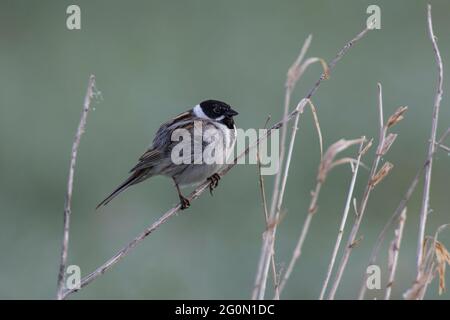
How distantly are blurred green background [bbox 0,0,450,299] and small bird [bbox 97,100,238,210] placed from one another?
126cm

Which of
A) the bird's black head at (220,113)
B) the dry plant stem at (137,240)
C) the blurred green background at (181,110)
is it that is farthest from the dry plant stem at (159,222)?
the blurred green background at (181,110)

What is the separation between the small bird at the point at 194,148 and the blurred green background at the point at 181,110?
1.26m

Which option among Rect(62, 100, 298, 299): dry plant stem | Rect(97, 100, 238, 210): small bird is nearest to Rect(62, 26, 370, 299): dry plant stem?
Rect(62, 100, 298, 299): dry plant stem

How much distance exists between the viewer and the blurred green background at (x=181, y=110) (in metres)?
7.56

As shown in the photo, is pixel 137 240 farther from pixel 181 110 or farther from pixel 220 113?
pixel 181 110

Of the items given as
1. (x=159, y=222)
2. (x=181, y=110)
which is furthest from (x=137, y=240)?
(x=181, y=110)

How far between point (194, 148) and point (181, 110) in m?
3.73

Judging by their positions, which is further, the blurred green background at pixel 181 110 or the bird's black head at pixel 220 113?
the blurred green background at pixel 181 110

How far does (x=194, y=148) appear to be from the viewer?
5.96 m

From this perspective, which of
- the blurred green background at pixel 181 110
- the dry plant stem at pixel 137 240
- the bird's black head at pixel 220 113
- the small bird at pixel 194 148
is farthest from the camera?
the blurred green background at pixel 181 110

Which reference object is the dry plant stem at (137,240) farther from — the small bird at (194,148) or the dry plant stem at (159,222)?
the small bird at (194,148)

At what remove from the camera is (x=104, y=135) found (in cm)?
936

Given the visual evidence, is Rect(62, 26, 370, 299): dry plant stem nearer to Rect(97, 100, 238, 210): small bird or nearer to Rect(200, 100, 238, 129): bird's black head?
Rect(97, 100, 238, 210): small bird
